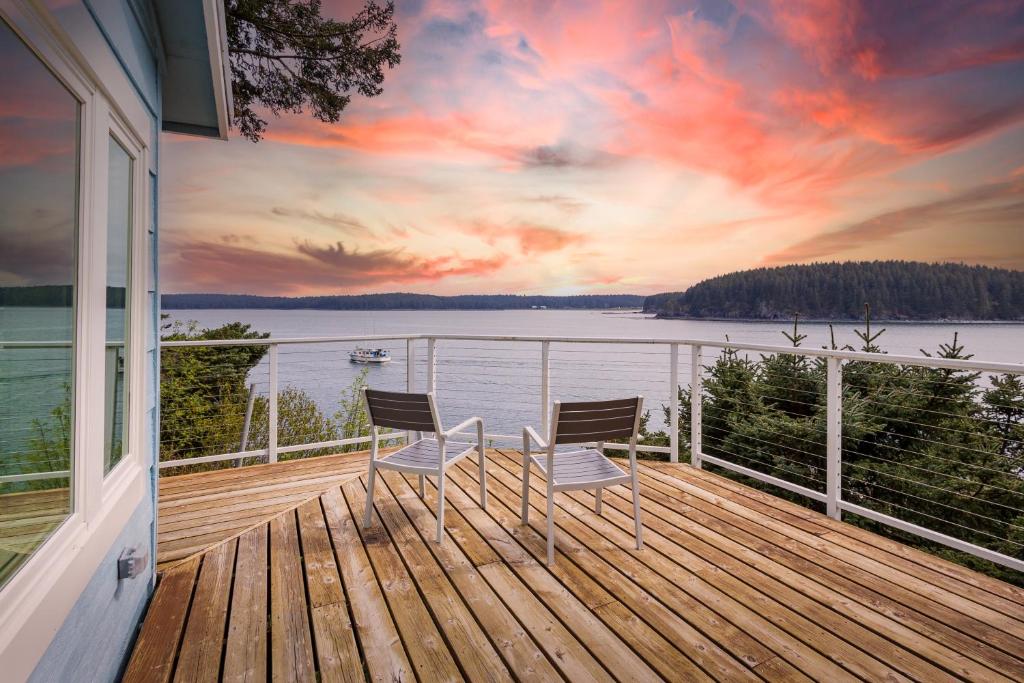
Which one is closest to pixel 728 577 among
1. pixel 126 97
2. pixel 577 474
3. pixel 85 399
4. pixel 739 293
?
pixel 577 474

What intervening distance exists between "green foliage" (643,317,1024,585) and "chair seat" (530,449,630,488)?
4.80ft

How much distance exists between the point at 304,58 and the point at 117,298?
15.0 feet

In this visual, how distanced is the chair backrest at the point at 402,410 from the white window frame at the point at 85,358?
3.93 ft

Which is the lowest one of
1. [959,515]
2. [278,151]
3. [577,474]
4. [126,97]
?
[959,515]

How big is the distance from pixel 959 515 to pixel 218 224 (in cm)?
1657

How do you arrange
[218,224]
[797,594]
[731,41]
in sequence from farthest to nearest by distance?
[218,224], [731,41], [797,594]

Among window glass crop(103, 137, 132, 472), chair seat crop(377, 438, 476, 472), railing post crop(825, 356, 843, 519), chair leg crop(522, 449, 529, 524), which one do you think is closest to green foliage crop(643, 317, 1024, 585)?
railing post crop(825, 356, 843, 519)

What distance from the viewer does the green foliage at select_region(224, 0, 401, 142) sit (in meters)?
5.05

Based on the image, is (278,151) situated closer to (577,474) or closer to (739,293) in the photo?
(739,293)

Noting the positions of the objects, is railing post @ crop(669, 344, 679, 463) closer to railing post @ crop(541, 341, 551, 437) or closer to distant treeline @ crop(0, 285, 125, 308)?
railing post @ crop(541, 341, 551, 437)

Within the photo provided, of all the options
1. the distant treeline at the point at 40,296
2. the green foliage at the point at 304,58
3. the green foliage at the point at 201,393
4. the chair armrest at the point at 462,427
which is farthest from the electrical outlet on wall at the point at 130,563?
Result: the green foliage at the point at 304,58

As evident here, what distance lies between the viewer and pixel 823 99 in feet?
33.1

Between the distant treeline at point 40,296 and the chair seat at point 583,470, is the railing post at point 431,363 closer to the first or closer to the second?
the chair seat at point 583,470

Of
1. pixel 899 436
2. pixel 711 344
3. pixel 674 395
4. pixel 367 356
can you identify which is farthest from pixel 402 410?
pixel 367 356
